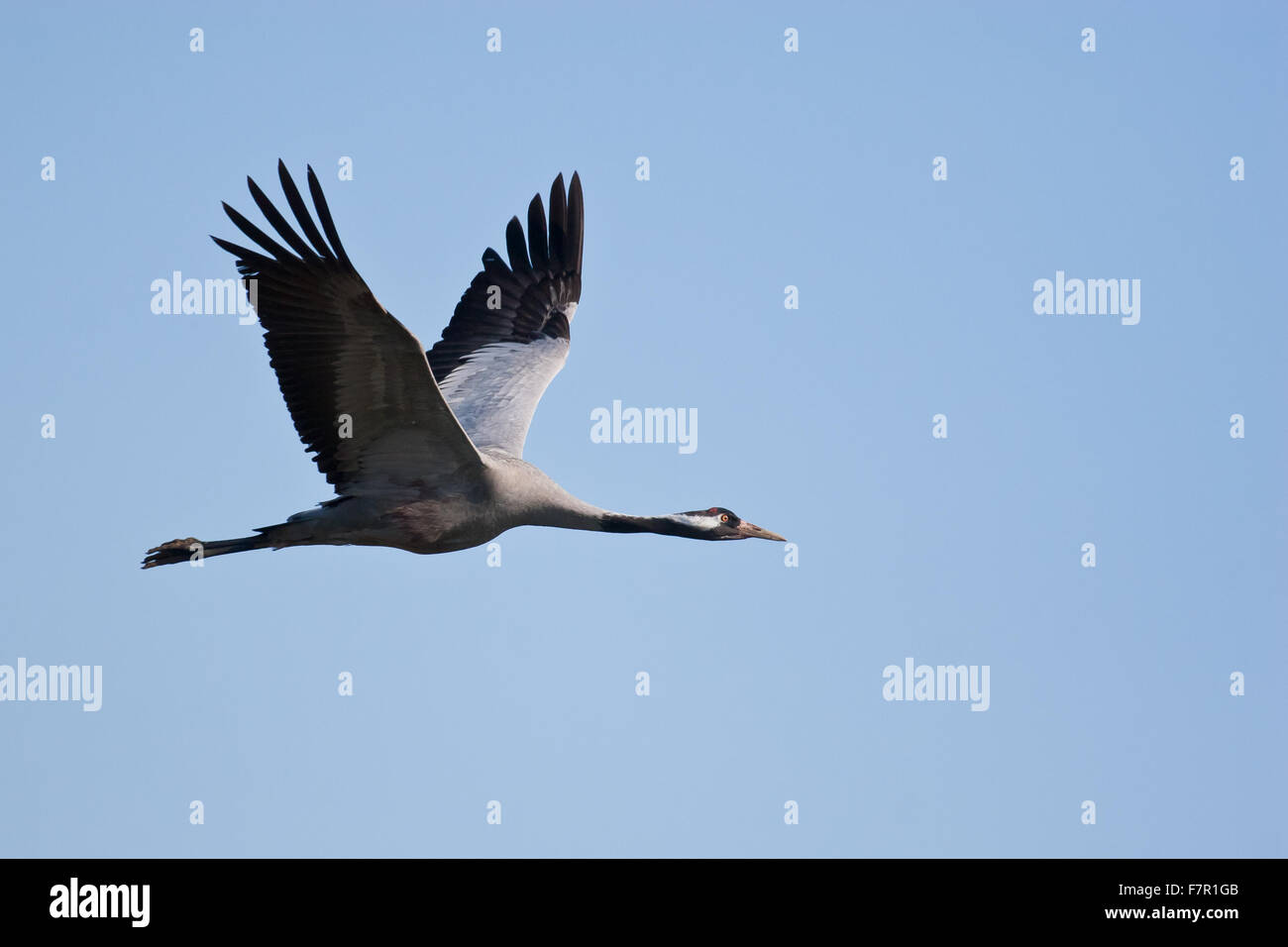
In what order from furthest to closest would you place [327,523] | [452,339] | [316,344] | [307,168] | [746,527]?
[452,339]
[746,527]
[327,523]
[316,344]
[307,168]

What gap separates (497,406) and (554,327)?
5.55 feet

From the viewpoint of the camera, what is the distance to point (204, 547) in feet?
39.1

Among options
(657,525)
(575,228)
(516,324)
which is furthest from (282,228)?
(575,228)

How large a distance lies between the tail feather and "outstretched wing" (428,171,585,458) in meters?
2.52

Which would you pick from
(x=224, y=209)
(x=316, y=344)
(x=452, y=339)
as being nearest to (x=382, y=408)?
(x=316, y=344)

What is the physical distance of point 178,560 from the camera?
11938mm

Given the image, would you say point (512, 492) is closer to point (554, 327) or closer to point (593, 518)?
point (593, 518)

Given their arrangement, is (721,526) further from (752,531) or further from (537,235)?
(537,235)

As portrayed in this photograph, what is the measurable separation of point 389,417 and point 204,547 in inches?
75.3

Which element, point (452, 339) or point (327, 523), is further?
point (452, 339)

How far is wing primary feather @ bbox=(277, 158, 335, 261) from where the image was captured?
33.9 ft

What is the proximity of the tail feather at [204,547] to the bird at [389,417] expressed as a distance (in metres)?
0.01

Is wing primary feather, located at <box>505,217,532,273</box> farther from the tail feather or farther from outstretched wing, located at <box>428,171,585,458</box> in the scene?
the tail feather

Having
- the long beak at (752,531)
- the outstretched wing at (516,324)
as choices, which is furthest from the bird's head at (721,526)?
the outstretched wing at (516,324)
